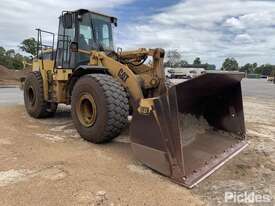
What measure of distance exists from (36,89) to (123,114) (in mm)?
3541

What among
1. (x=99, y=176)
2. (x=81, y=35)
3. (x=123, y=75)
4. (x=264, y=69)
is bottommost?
(x=99, y=176)

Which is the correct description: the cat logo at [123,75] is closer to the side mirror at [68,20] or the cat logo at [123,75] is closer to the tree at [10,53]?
the side mirror at [68,20]

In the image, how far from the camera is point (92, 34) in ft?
23.5

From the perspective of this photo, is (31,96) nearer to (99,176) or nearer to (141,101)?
(141,101)

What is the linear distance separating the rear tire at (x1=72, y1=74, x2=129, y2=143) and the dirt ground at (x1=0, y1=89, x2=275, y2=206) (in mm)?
239

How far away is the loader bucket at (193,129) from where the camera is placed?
409 cm

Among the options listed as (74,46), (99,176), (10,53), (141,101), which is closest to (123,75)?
(141,101)

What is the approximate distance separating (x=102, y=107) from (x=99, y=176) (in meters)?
1.42

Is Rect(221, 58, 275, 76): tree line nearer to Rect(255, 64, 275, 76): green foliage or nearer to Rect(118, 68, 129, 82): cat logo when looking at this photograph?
Rect(255, 64, 275, 76): green foliage

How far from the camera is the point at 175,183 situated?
3.99 metres

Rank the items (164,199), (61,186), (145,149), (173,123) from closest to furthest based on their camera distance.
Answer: (164,199)
(61,186)
(173,123)
(145,149)

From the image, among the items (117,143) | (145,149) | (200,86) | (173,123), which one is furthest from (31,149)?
(200,86)

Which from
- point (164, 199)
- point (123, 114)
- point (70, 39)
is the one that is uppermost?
point (70, 39)

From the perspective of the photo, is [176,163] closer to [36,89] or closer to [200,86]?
[200,86]
